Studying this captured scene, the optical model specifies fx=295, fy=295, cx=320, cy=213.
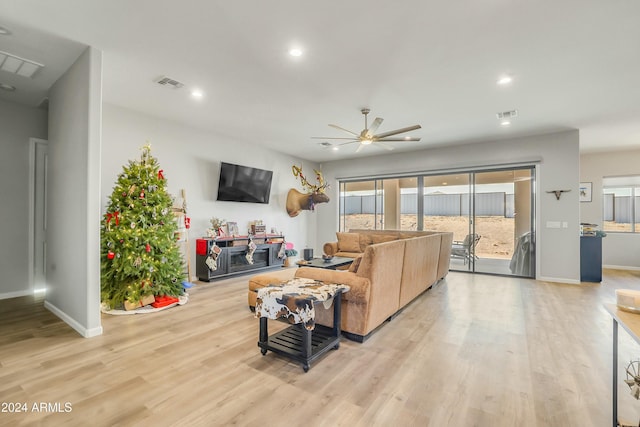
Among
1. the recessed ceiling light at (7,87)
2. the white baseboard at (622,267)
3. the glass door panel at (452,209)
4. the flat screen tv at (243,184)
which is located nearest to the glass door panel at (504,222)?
the glass door panel at (452,209)

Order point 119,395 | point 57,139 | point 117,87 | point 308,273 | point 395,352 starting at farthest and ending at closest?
point 117,87 → point 57,139 → point 308,273 → point 395,352 → point 119,395

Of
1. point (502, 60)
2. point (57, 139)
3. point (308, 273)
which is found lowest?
point (308, 273)

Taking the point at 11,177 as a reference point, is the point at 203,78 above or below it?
above

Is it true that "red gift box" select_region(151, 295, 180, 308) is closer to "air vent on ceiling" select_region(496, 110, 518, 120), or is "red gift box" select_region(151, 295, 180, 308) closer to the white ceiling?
the white ceiling

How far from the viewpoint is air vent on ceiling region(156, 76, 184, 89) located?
366 cm

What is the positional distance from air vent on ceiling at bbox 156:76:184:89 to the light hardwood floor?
2.92 meters

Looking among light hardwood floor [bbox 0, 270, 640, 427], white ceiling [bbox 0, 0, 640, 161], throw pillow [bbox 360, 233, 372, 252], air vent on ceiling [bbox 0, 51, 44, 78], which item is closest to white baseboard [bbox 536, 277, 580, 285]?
light hardwood floor [bbox 0, 270, 640, 427]

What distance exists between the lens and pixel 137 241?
372 cm

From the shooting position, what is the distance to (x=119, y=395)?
2000mm

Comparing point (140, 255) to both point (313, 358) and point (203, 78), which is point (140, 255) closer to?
point (203, 78)

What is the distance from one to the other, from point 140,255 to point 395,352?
3228 mm

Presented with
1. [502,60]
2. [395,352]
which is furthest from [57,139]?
[502,60]

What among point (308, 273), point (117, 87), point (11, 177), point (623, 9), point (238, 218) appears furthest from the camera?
point (238, 218)

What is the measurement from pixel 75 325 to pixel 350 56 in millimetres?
4059
